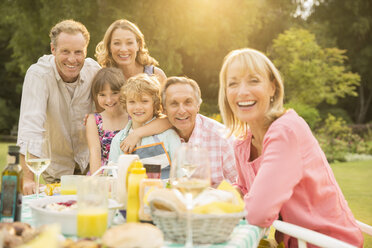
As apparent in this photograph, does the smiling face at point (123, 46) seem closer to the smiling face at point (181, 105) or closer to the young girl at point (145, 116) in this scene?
the young girl at point (145, 116)

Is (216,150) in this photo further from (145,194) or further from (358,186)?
(358,186)

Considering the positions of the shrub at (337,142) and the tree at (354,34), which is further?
the tree at (354,34)

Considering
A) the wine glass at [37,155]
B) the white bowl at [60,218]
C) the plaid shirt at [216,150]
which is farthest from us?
the plaid shirt at [216,150]

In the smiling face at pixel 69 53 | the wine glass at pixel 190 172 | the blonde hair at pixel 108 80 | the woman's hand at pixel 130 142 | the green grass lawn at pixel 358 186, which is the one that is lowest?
the green grass lawn at pixel 358 186

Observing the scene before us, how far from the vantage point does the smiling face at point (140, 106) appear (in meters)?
3.46

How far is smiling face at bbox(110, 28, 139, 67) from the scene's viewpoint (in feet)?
14.3

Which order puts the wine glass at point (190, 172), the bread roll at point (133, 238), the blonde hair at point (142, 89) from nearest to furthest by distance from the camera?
1. the bread roll at point (133, 238)
2. the wine glass at point (190, 172)
3. the blonde hair at point (142, 89)

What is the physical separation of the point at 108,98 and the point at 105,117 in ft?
0.64

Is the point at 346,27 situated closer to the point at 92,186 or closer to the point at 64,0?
the point at 64,0

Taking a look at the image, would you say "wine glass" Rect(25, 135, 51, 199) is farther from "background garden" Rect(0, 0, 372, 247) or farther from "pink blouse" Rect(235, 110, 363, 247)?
"background garden" Rect(0, 0, 372, 247)

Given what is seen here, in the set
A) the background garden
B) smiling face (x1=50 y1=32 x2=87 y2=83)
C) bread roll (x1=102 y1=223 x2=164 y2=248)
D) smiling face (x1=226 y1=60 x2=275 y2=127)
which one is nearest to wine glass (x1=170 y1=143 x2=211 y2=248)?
bread roll (x1=102 y1=223 x2=164 y2=248)

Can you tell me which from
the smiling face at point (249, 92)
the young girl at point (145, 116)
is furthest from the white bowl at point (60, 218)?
the young girl at point (145, 116)

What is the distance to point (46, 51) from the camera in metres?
19.0

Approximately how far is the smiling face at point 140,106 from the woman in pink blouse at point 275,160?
31.1 inches
